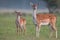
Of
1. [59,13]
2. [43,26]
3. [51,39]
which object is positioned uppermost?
[59,13]

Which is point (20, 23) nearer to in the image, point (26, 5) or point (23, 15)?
point (23, 15)

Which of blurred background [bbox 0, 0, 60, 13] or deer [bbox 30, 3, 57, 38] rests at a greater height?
blurred background [bbox 0, 0, 60, 13]

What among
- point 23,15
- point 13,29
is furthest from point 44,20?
point 13,29

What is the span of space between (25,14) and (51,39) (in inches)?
16.9

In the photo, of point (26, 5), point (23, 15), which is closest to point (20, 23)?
point (23, 15)

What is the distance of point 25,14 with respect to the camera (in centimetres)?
249

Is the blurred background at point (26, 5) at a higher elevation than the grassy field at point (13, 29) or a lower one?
higher

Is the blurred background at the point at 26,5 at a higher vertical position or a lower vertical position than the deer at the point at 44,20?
higher

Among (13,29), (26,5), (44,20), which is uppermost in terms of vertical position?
(26,5)

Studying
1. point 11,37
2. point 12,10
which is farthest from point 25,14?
point 11,37

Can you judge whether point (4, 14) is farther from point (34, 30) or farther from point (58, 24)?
point (58, 24)

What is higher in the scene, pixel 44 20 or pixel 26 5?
pixel 26 5

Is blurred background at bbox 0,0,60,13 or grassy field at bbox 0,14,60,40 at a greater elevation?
blurred background at bbox 0,0,60,13

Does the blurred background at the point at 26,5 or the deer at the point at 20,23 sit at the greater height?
the blurred background at the point at 26,5
